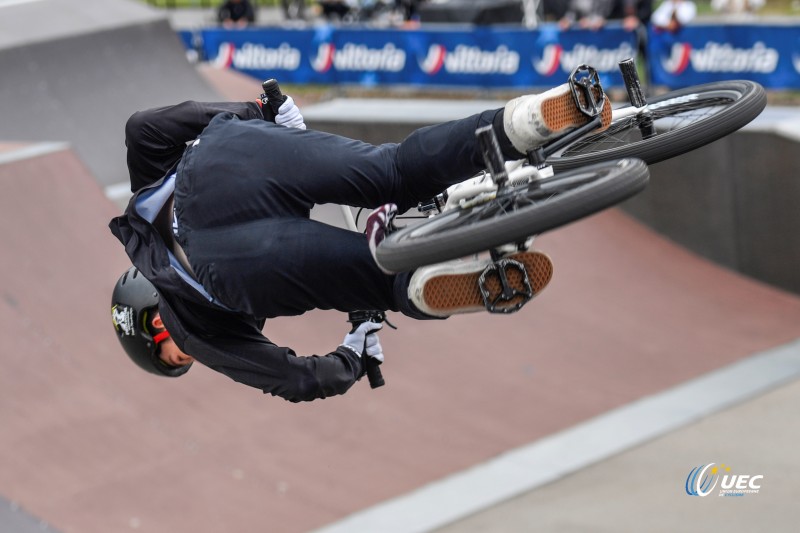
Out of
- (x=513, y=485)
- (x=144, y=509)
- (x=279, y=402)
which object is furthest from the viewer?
(x=279, y=402)

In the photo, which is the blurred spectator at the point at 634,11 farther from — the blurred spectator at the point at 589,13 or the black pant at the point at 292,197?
the black pant at the point at 292,197

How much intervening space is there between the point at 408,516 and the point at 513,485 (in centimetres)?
84

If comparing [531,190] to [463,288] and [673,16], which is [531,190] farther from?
[673,16]

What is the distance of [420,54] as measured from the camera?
17.5m

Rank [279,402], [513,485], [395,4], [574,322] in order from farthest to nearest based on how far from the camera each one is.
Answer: [395,4] → [574,322] → [279,402] → [513,485]

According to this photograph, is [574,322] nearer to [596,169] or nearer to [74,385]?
[74,385]

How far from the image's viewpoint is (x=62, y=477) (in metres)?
7.87

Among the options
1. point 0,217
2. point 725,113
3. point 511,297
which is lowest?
point 0,217

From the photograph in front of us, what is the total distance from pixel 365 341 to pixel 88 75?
8.46 meters

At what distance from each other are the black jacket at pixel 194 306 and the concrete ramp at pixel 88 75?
743 centimetres

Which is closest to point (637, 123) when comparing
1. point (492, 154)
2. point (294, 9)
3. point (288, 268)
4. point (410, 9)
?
point (492, 154)

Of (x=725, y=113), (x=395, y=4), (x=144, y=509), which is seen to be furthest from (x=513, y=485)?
(x=395, y=4)

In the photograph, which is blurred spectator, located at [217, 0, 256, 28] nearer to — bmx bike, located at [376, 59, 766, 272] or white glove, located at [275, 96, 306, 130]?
white glove, located at [275, 96, 306, 130]

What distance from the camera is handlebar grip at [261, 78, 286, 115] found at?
15.7 feet
